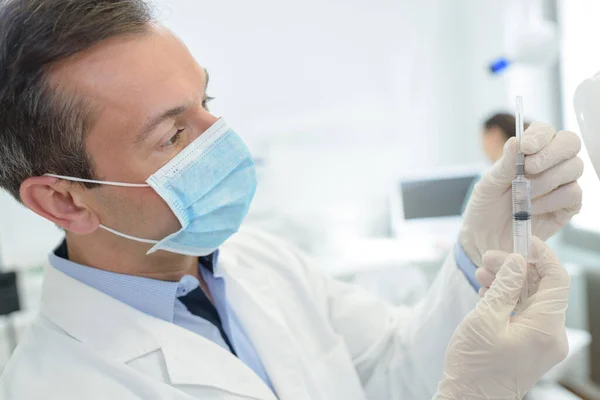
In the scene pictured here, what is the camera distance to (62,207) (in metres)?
1.05

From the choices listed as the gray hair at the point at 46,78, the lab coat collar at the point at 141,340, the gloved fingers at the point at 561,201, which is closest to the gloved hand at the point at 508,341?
the gloved fingers at the point at 561,201

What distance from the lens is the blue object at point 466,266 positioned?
1064 mm

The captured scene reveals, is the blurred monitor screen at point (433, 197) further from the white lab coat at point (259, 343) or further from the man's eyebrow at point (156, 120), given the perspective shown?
the man's eyebrow at point (156, 120)

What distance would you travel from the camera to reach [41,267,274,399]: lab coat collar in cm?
101

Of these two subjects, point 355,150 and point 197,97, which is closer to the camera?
point 197,97

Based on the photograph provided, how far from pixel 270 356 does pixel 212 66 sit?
2111 mm

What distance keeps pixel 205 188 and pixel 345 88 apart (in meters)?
2.16

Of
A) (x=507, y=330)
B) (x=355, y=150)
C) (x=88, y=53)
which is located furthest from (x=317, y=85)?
(x=507, y=330)

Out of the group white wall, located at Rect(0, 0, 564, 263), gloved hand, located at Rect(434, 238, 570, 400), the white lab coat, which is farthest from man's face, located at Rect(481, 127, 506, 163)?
gloved hand, located at Rect(434, 238, 570, 400)

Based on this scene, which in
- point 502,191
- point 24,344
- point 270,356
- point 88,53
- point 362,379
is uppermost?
point 88,53

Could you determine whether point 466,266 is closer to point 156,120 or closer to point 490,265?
point 490,265

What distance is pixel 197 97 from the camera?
1035 millimetres

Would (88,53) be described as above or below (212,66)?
above

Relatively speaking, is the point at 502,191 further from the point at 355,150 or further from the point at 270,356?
the point at 355,150
